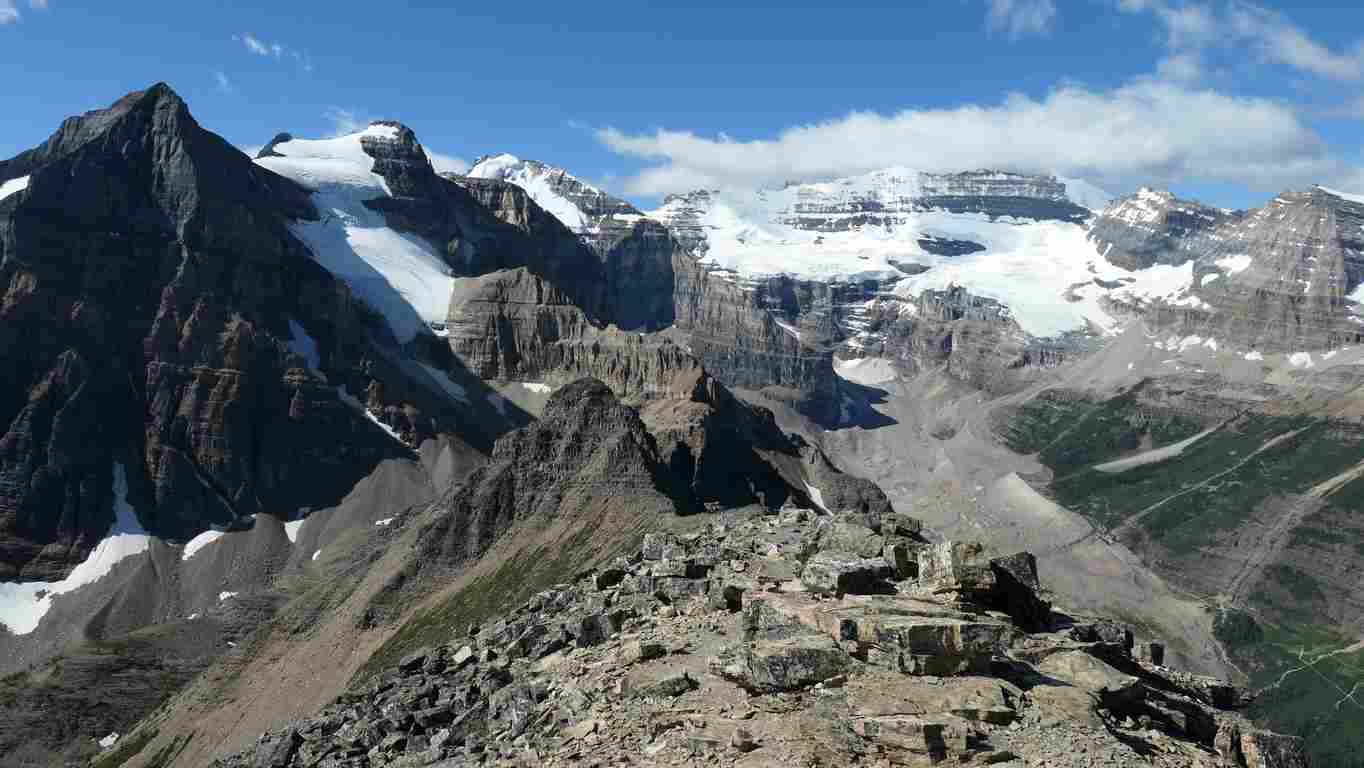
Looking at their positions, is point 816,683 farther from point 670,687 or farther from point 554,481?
point 554,481

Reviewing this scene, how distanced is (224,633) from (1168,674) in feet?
419

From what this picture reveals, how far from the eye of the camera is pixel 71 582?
18425cm

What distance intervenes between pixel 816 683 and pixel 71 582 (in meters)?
186

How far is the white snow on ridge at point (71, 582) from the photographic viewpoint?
569 ft

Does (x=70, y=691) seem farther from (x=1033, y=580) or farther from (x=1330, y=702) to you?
(x=1330, y=702)

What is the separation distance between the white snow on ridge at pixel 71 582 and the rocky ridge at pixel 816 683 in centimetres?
15197

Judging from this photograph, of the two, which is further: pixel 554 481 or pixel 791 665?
pixel 554 481

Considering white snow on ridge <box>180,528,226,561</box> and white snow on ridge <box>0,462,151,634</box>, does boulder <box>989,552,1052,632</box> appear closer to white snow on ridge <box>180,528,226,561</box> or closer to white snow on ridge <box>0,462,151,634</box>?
white snow on ridge <box>0,462,151,634</box>

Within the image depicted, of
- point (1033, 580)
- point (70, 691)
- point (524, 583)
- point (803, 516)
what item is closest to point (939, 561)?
point (1033, 580)

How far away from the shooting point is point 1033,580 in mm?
43031

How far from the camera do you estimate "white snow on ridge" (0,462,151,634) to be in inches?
6831

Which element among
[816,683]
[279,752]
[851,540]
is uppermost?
[816,683]

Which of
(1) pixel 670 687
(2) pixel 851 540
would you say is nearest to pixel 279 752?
(1) pixel 670 687

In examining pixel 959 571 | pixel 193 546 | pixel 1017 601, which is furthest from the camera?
pixel 193 546
